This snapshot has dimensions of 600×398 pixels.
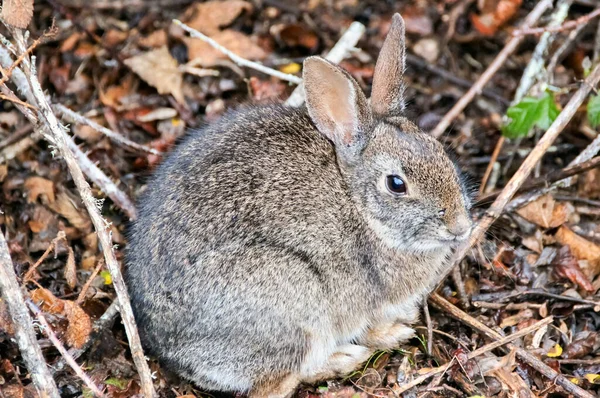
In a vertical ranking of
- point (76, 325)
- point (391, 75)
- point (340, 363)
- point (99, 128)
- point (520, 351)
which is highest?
point (391, 75)

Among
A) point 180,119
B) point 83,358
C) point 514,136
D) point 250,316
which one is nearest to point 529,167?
point 514,136

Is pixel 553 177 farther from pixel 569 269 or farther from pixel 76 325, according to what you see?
pixel 76 325

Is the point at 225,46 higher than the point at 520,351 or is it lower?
higher

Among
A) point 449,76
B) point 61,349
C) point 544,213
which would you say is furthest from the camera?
point 449,76

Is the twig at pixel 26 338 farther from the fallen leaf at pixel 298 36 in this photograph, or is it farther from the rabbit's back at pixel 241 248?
the fallen leaf at pixel 298 36

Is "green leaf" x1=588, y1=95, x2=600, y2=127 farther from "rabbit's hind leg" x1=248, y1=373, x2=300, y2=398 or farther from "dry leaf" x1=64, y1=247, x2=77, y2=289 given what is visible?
"dry leaf" x1=64, y1=247, x2=77, y2=289

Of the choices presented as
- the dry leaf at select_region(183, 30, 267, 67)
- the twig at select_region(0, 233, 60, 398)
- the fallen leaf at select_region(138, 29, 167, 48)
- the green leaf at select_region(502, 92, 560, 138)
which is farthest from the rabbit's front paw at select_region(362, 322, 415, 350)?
the fallen leaf at select_region(138, 29, 167, 48)

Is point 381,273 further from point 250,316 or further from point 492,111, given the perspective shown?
point 492,111

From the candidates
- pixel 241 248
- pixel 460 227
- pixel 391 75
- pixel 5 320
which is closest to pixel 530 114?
pixel 391 75

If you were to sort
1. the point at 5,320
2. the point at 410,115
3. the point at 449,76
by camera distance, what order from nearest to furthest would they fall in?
1. the point at 5,320
2. the point at 410,115
3. the point at 449,76
